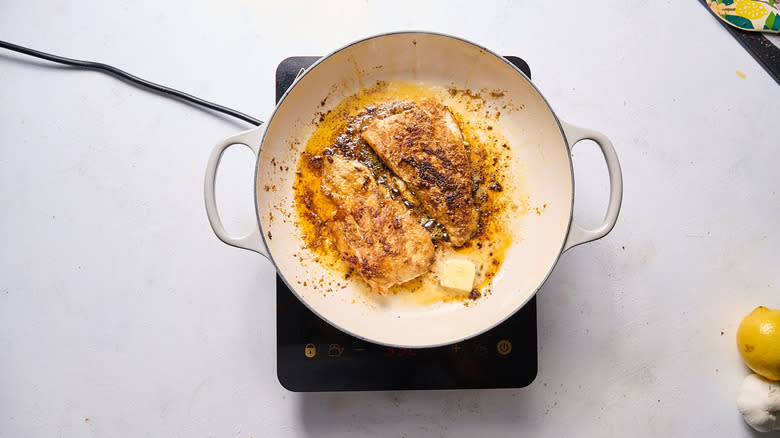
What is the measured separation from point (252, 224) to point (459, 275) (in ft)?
1.94

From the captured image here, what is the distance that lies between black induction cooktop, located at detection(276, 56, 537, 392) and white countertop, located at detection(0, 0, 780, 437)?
0.46 ft

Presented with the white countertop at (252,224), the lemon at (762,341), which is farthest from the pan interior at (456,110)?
the lemon at (762,341)

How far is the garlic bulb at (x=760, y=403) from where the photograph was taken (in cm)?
140

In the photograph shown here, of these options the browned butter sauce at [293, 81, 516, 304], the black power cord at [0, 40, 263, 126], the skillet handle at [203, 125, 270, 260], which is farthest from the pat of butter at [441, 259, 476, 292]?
the black power cord at [0, 40, 263, 126]

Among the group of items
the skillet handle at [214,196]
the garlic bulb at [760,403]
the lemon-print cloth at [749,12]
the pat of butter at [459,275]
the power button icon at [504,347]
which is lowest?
the garlic bulb at [760,403]

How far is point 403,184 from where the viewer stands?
1396mm

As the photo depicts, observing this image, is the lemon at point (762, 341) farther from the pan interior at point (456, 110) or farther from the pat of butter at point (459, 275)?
the pat of butter at point (459, 275)

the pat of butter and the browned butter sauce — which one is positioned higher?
the browned butter sauce

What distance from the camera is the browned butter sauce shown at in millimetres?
1360

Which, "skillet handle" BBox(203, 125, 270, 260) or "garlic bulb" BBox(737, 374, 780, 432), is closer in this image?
"skillet handle" BBox(203, 125, 270, 260)

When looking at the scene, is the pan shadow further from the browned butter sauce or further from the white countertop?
the browned butter sauce

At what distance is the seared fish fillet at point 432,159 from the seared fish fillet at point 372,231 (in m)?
0.07

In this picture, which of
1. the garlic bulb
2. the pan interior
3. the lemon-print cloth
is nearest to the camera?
the pan interior

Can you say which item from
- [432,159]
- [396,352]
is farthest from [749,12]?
[396,352]
